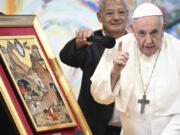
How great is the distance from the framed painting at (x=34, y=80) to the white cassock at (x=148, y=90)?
0.40 metres

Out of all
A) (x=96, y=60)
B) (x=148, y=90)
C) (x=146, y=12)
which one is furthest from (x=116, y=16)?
(x=148, y=90)

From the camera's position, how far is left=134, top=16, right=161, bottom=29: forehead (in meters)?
3.85

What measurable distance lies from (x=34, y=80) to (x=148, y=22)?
1.04m

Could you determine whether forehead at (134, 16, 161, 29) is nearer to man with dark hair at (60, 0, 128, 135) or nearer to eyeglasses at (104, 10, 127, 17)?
man with dark hair at (60, 0, 128, 135)

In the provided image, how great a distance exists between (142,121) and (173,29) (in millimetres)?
3268

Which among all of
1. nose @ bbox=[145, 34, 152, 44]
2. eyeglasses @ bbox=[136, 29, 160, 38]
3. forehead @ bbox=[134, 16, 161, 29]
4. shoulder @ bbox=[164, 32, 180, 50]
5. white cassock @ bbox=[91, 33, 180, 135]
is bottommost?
white cassock @ bbox=[91, 33, 180, 135]

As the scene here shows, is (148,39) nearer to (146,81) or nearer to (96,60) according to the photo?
(146,81)

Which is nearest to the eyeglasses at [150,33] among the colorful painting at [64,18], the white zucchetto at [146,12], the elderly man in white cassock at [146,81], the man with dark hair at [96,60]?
the elderly man in white cassock at [146,81]

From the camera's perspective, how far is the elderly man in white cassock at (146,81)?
3.79m

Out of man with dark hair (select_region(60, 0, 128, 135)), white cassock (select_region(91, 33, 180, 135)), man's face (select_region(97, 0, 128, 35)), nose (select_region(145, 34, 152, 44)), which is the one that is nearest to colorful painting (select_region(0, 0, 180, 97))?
man with dark hair (select_region(60, 0, 128, 135))

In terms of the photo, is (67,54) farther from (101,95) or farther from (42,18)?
(42,18)

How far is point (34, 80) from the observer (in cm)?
341

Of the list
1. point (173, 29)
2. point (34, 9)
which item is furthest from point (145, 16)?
point (173, 29)

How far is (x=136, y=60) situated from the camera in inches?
162
